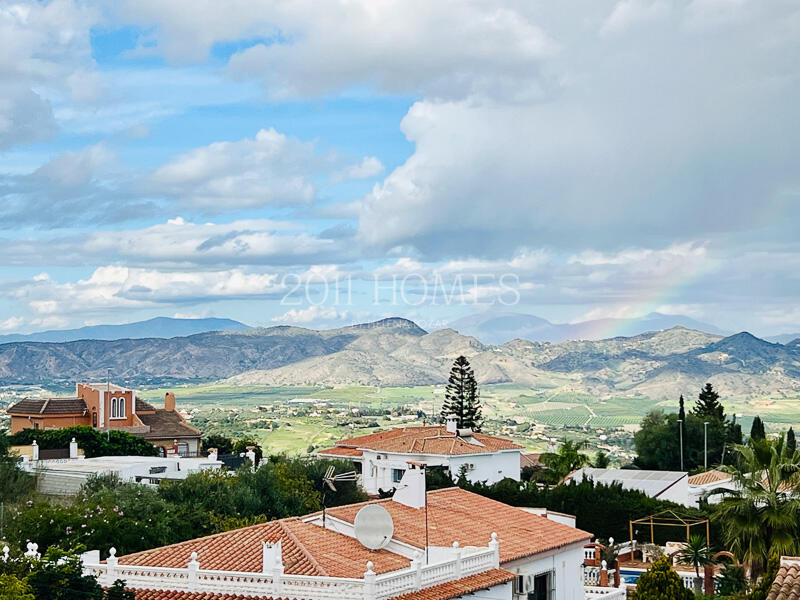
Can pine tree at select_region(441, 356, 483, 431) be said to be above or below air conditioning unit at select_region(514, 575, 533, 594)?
above

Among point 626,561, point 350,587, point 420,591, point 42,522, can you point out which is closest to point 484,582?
point 420,591

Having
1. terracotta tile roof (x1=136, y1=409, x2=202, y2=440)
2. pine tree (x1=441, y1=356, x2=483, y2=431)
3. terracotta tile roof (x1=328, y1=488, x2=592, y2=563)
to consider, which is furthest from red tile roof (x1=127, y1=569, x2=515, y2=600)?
pine tree (x1=441, y1=356, x2=483, y2=431)

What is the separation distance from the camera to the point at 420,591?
21.9 metres

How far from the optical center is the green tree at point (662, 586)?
25406 millimetres

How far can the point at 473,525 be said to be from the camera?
28812 mm

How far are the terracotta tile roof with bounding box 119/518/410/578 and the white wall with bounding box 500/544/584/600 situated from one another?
13.8ft

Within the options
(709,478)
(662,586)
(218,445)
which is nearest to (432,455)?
(709,478)

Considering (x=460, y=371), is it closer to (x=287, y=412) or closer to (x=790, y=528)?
(x=790, y=528)

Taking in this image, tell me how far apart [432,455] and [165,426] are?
2849 centimetres

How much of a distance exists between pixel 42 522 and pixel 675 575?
17.3m

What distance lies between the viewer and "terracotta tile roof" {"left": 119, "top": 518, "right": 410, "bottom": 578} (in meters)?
22.2

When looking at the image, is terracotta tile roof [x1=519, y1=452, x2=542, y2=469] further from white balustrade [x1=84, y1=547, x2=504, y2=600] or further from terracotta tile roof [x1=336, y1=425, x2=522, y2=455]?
white balustrade [x1=84, y1=547, x2=504, y2=600]

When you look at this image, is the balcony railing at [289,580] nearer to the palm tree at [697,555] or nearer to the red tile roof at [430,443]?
the palm tree at [697,555]

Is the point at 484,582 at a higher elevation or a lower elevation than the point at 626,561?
higher
